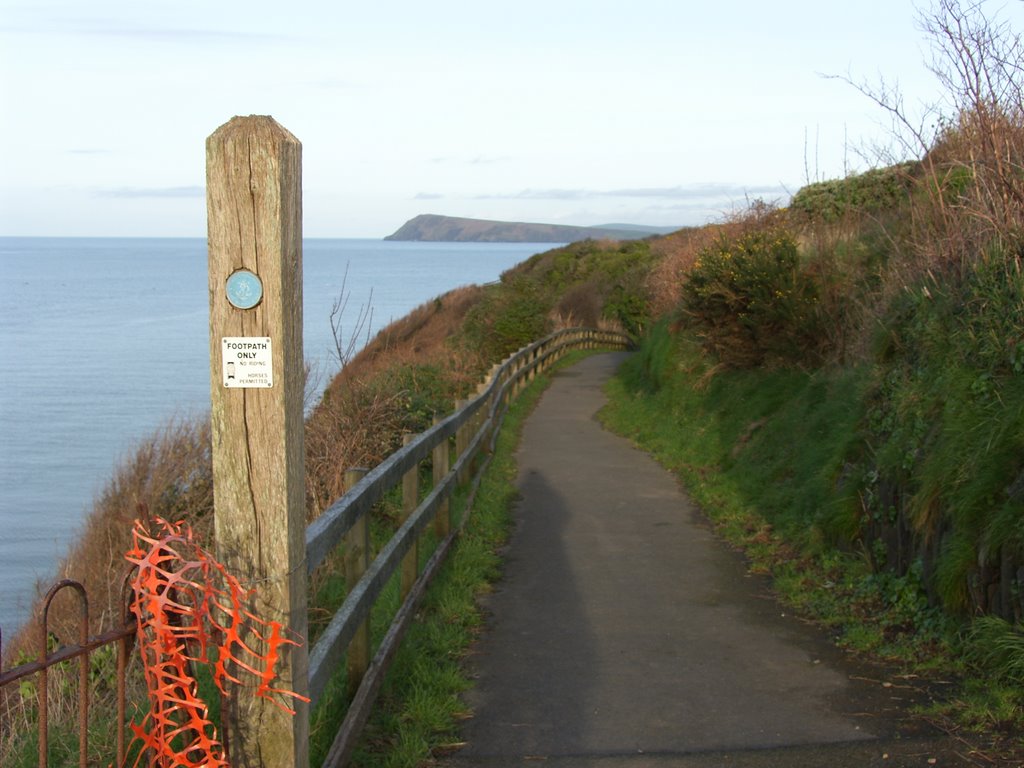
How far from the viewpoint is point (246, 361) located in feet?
11.3

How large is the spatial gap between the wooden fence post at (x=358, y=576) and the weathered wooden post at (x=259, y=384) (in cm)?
154

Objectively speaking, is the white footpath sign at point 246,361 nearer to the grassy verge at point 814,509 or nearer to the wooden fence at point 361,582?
the wooden fence at point 361,582

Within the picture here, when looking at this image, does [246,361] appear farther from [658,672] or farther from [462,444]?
[462,444]

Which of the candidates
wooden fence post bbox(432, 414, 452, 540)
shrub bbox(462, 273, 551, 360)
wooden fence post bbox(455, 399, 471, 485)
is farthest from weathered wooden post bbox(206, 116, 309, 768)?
shrub bbox(462, 273, 551, 360)

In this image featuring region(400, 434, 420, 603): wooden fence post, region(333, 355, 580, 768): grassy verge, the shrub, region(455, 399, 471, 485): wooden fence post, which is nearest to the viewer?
region(333, 355, 580, 768): grassy verge

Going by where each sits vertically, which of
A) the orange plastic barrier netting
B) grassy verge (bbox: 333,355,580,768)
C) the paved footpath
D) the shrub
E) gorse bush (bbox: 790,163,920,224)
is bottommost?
the paved footpath

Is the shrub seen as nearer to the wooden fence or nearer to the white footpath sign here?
the wooden fence

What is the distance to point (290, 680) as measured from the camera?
3666 millimetres

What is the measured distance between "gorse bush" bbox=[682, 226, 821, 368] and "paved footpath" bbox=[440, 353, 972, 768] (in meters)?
4.78

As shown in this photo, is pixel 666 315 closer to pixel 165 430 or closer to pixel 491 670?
pixel 165 430

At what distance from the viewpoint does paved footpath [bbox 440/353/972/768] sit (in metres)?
5.32

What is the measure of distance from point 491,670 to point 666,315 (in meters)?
17.1

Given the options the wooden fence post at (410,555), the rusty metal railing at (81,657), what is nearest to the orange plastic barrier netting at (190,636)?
the rusty metal railing at (81,657)

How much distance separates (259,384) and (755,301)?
1230 centimetres
